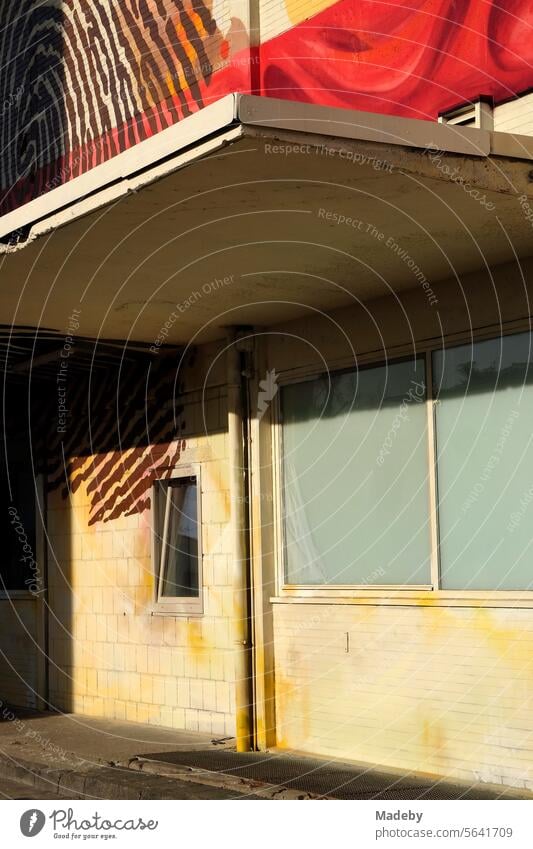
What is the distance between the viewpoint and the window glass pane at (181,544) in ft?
39.8

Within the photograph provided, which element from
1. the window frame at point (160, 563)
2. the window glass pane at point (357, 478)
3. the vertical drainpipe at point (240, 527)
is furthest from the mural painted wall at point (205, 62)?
the window frame at point (160, 563)

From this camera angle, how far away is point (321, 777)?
9.30m

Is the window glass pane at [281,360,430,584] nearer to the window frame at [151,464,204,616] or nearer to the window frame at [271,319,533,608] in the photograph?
the window frame at [271,319,533,608]

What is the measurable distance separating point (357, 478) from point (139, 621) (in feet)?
11.5

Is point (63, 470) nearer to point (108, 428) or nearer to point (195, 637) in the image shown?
point (108, 428)

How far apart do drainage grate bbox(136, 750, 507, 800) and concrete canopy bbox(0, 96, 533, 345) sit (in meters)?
3.44

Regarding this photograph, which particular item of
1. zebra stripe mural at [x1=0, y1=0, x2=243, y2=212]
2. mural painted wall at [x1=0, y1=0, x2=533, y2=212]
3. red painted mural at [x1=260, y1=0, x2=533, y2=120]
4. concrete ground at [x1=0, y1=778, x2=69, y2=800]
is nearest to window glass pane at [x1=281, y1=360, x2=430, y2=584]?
red painted mural at [x1=260, y1=0, x2=533, y2=120]

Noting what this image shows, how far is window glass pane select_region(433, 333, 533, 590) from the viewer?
8.74 metres

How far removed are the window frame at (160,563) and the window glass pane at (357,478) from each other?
118cm

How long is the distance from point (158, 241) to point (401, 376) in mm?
2271

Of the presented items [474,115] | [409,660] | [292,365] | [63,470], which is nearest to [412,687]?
[409,660]

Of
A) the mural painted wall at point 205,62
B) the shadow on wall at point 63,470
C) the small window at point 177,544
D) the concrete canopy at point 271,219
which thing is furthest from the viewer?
the shadow on wall at point 63,470

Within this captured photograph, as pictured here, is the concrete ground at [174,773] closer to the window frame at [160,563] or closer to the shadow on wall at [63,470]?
the window frame at [160,563]
